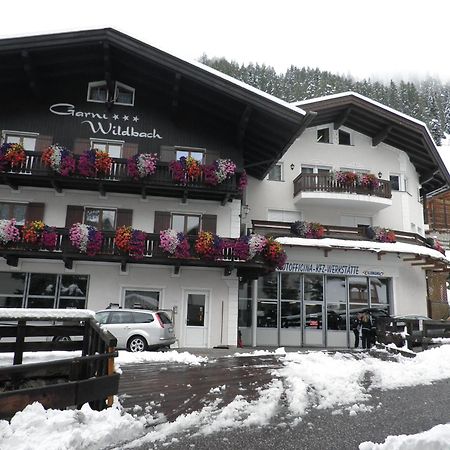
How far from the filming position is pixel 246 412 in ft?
21.6

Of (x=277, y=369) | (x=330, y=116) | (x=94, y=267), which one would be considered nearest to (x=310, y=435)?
(x=277, y=369)

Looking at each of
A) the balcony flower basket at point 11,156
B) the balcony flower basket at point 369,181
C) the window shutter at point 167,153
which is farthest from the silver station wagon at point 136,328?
the balcony flower basket at point 369,181

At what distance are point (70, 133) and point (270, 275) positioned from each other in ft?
36.2

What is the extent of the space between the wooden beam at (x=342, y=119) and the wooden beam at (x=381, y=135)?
2.00 metres

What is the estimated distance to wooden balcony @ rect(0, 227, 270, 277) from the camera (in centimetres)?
1727

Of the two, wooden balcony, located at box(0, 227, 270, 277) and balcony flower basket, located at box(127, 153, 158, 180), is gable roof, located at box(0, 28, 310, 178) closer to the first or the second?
balcony flower basket, located at box(127, 153, 158, 180)

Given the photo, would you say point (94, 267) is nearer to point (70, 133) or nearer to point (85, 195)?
point (85, 195)

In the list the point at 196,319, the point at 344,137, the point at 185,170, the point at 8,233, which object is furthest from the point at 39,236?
the point at 344,137

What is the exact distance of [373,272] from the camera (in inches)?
912

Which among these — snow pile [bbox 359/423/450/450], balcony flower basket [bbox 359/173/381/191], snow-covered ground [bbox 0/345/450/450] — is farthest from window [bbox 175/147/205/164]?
snow pile [bbox 359/423/450/450]

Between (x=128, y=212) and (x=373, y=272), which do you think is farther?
(x=373, y=272)

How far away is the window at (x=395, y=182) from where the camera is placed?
26.0m

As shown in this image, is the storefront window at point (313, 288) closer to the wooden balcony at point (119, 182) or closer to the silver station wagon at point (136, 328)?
the wooden balcony at point (119, 182)

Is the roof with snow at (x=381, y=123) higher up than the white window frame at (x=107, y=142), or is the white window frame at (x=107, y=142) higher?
the roof with snow at (x=381, y=123)
